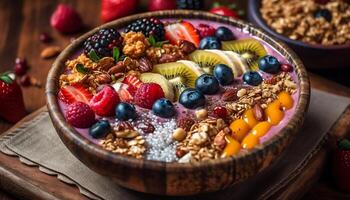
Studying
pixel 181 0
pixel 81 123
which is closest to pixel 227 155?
pixel 81 123

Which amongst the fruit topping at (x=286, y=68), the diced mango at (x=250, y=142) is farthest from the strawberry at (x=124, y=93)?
the fruit topping at (x=286, y=68)

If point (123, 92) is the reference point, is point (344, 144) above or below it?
below

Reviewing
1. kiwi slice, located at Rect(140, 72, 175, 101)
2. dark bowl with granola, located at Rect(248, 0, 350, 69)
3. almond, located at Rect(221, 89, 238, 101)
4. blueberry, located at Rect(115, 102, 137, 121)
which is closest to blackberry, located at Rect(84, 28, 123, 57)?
kiwi slice, located at Rect(140, 72, 175, 101)

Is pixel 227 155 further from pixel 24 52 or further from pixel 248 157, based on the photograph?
pixel 24 52

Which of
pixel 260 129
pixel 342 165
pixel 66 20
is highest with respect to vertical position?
pixel 260 129

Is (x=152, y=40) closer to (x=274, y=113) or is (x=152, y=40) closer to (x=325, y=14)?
(x=274, y=113)

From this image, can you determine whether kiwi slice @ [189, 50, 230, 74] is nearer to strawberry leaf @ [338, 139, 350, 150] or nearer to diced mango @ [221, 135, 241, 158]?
→ diced mango @ [221, 135, 241, 158]

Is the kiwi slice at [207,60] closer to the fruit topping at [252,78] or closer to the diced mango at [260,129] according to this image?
the fruit topping at [252,78]

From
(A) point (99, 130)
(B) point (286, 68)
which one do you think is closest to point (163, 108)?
(A) point (99, 130)
